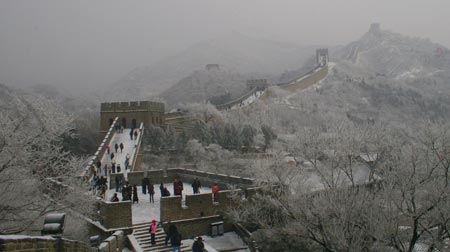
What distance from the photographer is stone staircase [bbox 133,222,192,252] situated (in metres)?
11.9

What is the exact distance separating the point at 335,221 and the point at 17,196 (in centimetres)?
831

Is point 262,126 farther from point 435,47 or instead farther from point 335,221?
point 435,47

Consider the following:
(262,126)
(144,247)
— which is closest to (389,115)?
(262,126)

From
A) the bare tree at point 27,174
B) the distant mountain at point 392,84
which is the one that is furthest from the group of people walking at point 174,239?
the distant mountain at point 392,84

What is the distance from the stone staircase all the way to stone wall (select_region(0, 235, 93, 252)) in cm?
591

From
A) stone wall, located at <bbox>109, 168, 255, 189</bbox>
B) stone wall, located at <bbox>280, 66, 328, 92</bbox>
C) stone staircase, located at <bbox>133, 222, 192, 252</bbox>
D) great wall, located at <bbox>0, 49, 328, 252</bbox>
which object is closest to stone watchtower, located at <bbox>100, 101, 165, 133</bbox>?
great wall, located at <bbox>0, 49, 328, 252</bbox>

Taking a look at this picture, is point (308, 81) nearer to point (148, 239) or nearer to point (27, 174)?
point (148, 239)

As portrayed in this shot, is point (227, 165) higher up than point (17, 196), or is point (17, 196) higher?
point (17, 196)

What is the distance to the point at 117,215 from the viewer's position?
40.7ft

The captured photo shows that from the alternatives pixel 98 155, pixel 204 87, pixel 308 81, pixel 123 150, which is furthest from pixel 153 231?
pixel 204 87

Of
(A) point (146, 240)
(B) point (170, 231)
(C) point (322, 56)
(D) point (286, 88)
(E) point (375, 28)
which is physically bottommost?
(A) point (146, 240)

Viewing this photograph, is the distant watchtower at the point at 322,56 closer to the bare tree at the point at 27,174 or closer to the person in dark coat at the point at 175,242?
the bare tree at the point at 27,174

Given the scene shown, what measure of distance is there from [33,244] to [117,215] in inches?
299

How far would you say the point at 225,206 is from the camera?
14.9 m
